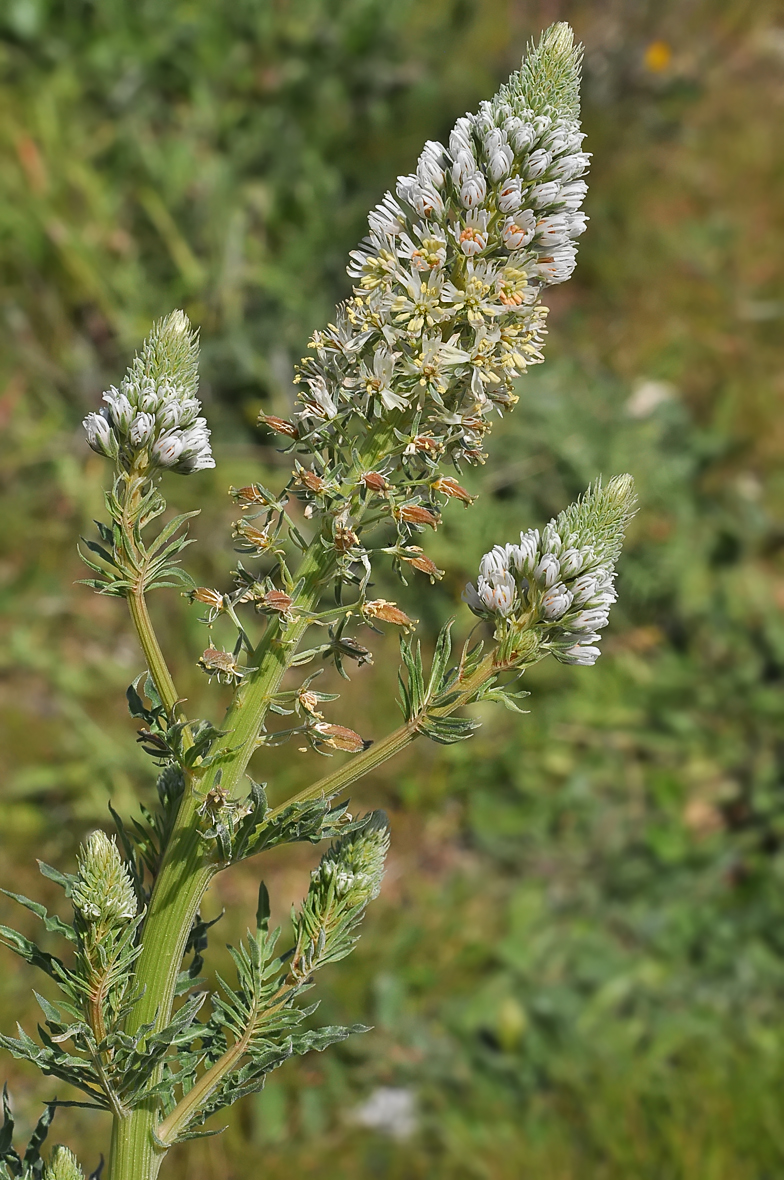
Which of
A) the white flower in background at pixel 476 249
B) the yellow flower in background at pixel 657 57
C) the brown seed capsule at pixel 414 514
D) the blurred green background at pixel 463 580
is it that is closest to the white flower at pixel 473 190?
the white flower in background at pixel 476 249

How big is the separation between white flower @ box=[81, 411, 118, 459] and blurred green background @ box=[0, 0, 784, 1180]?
113 inches

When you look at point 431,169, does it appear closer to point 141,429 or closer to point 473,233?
point 473,233

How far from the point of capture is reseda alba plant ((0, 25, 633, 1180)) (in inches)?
49.1

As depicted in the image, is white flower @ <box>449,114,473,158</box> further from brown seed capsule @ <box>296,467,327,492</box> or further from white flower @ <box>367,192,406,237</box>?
brown seed capsule @ <box>296,467,327,492</box>

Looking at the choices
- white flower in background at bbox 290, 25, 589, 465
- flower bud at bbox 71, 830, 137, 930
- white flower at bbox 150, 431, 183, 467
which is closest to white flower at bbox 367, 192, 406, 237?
white flower in background at bbox 290, 25, 589, 465

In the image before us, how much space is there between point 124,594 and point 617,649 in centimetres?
393

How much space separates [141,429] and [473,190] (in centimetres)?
49

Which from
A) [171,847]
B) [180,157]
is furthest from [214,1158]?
[180,157]

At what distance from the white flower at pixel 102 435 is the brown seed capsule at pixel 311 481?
240 millimetres

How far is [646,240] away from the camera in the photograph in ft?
19.6

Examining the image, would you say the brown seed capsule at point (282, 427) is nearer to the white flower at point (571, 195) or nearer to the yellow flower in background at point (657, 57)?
the white flower at point (571, 195)

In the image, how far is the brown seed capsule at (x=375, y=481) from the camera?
1281mm

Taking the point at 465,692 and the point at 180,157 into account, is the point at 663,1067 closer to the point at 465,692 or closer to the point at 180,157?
the point at 465,692

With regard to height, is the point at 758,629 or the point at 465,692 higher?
the point at 758,629
